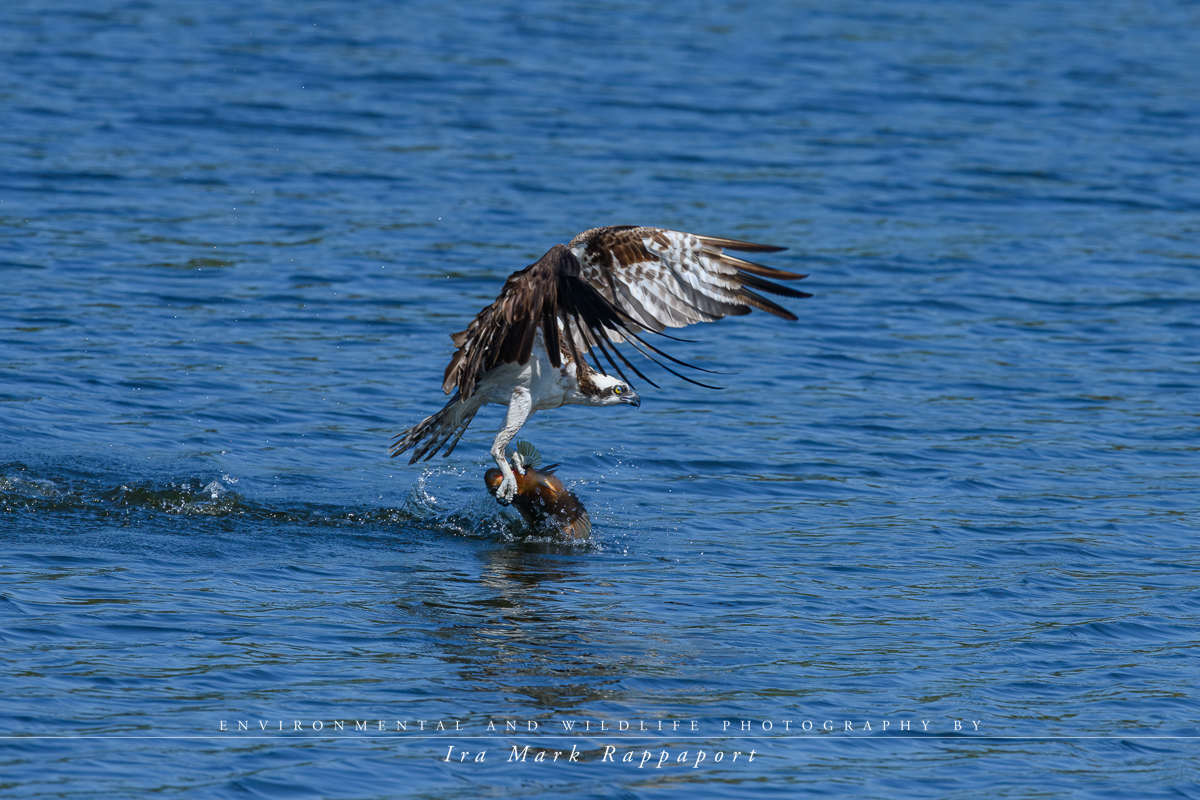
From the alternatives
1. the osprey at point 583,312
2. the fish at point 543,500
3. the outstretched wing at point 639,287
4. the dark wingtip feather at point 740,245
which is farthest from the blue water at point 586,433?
the dark wingtip feather at point 740,245

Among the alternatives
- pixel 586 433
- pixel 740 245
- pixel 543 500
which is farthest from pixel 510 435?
pixel 586 433

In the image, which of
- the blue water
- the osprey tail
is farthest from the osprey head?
the blue water

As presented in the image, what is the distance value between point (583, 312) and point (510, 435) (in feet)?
4.95

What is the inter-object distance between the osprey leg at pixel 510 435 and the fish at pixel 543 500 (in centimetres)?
6

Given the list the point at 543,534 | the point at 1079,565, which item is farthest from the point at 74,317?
the point at 1079,565

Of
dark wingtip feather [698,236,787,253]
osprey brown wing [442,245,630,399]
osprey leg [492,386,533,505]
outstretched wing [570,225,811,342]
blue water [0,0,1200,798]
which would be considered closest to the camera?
blue water [0,0,1200,798]

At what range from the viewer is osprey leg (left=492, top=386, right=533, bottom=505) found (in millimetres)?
9859

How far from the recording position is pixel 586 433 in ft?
42.1

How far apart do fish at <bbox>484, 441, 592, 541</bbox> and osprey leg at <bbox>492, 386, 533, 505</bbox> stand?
2.3 inches

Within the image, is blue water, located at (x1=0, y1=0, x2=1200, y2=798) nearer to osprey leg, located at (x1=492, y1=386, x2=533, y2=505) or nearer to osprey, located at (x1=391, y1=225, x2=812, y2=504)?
osprey leg, located at (x1=492, y1=386, x2=533, y2=505)

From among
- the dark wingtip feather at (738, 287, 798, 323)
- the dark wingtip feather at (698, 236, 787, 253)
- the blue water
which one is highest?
the dark wingtip feather at (698, 236, 787, 253)

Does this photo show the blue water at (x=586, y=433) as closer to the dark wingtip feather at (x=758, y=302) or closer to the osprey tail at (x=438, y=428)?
the osprey tail at (x=438, y=428)

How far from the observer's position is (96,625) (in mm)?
8000

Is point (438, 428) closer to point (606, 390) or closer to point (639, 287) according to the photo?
point (606, 390)
